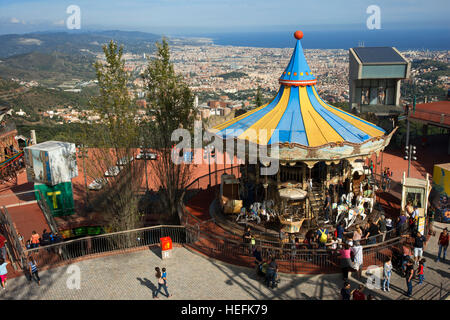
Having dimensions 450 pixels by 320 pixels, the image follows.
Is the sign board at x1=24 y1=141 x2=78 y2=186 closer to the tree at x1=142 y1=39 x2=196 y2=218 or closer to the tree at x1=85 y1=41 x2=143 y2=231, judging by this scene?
the tree at x1=85 y1=41 x2=143 y2=231

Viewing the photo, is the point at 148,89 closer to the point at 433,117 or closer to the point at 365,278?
the point at 365,278

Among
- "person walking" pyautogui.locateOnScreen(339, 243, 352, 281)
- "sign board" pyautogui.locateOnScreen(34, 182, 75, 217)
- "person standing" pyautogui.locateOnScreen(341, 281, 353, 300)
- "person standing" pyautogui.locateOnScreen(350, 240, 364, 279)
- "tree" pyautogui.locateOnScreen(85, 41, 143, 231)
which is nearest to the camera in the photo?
"person standing" pyautogui.locateOnScreen(341, 281, 353, 300)

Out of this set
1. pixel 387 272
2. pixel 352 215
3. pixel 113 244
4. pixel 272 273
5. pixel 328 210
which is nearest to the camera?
pixel 387 272

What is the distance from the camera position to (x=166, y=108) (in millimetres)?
18953

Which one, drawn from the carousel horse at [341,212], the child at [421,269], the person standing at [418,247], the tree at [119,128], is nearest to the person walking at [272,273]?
the child at [421,269]

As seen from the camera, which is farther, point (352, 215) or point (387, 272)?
point (352, 215)

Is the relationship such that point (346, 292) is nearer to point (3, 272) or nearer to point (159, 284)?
point (159, 284)

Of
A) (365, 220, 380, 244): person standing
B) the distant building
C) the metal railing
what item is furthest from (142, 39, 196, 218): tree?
the distant building

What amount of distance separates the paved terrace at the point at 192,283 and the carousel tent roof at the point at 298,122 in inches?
199

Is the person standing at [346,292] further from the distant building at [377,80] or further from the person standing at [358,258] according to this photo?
the distant building at [377,80]

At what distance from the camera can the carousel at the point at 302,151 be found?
14.8 metres

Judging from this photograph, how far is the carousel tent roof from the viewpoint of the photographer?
15.4 metres

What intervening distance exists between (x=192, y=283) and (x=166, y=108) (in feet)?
29.7

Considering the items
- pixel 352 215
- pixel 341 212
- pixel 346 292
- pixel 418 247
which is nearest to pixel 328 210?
pixel 341 212
